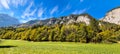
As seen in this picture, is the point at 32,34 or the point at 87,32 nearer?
the point at 87,32

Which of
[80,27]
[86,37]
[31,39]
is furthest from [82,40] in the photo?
[31,39]

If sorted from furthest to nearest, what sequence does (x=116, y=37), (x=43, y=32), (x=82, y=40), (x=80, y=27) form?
1. (x=116, y=37)
2. (x=43, y=32)
3. (x=80, y=27)
4. (x=82, y=40)

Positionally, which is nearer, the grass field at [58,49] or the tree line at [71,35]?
the grass field at [58,49]

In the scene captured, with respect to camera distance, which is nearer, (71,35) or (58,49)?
(58,49)

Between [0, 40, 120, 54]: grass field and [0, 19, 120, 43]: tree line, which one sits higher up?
[0, 19, 120, 43]: tree line

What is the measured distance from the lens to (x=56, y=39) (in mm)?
104062

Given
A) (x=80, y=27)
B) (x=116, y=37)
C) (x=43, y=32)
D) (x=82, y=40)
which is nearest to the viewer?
(x=82, y=40)

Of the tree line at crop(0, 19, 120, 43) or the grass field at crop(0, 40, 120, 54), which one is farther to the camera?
the tree line at crop(0, 19, 120, 43)

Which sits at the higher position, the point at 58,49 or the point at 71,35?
the point at 71,35

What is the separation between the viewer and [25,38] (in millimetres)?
121500

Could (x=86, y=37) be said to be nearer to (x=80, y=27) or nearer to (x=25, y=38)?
(x=80, y=27)

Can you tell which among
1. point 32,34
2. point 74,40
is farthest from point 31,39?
point 74,40

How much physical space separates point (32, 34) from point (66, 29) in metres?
19.8

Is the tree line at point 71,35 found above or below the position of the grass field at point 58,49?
above
